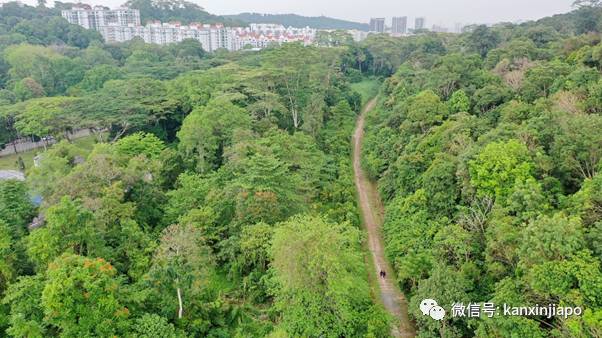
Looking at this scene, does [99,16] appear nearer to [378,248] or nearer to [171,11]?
[171,11]

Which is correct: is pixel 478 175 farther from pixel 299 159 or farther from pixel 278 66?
pixel 278 66

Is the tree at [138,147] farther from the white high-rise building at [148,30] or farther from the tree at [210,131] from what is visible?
the white high-rise building at [148,30]

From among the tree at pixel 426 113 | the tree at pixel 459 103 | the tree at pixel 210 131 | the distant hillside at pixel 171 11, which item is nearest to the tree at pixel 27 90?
the tree at pixel 210 131

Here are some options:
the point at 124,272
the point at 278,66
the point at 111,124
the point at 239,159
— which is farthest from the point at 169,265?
the point at 278,66

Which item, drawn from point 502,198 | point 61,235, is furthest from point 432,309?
point 61,235

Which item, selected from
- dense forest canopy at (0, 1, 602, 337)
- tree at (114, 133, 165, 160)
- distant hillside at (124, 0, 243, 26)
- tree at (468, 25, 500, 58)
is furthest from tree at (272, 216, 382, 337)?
distant hillside at (124, 0, 243, 26)

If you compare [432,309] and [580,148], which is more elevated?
[580,148]
